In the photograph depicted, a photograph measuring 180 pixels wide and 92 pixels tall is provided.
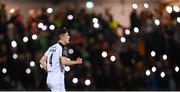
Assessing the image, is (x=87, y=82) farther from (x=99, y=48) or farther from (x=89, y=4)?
(x=89, y=4)


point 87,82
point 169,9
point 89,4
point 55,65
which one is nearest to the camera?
point 55,65

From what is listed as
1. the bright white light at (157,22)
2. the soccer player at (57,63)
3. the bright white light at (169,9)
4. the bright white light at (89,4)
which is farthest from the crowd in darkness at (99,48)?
the soccer player at (57,63)

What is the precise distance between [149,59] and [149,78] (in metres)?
0.48

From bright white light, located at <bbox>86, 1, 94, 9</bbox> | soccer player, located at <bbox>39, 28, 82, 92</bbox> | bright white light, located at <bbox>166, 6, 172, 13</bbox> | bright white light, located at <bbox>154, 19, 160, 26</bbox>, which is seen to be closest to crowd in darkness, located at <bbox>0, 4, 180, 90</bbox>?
bright white light, located at <bbox>154, 19, 160, 26</bbox>

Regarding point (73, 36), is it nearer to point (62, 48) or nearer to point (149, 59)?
point (149, 59)

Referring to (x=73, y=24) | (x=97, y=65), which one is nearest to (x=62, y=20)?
(x=73, y=24)

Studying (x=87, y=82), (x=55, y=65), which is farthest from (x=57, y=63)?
(x=87, y=82)

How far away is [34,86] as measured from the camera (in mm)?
15039

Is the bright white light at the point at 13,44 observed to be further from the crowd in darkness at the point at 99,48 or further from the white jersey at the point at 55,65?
the white jersey at the point at 55,65

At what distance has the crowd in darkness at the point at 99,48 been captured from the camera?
49.2 ft

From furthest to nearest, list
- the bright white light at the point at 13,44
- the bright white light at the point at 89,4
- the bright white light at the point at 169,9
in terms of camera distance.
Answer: the bright white light at the point at 89,4 < the bright white light at the point at 169,9 < the bright white light at the point at 13,44

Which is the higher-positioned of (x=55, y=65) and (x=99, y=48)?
(x=99, y=48)

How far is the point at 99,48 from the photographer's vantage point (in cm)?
1520

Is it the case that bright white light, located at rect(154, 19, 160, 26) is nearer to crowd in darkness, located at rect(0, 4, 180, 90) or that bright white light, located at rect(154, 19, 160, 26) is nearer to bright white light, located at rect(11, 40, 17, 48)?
crowd in darkness, located at rect(0, 4, 180, 90)
